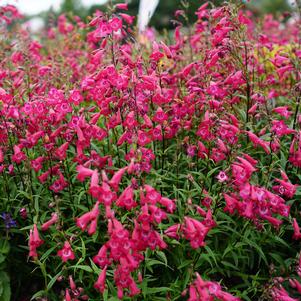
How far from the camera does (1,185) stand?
488 centimetres

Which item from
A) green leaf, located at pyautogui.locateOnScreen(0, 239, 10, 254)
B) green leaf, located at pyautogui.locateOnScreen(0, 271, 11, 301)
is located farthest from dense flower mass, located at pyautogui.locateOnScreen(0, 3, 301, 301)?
green leaf, located at pyautogui.locateOnScreen(0, 271, 11, 301)

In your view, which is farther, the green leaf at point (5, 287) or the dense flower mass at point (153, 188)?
the green leaf at point (5, 287)

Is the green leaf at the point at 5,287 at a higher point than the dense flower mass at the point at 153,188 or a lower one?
lower

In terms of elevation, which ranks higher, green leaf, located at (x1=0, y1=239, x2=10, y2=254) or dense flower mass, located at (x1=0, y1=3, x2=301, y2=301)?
dense flower mass, located at (x1=0, y1=3, x2=301, y2=301)

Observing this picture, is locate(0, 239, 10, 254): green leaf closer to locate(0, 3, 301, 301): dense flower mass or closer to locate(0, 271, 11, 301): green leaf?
locate(0, 3, 301, 301): dense flower mass

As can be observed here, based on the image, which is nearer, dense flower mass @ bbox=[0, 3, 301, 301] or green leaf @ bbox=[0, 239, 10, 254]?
dense flower mass @ bbox=[0, 3, 301, 301]

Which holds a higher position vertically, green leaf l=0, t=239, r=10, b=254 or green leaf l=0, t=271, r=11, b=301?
green leaf l=0, t=239, r=10, b=254

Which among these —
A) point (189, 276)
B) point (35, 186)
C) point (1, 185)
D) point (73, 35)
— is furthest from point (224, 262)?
point (73, 35)

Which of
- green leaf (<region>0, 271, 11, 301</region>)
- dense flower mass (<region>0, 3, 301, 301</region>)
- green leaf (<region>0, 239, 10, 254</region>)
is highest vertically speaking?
dense flower mass (<region>0, 3, 301, 301</region>)

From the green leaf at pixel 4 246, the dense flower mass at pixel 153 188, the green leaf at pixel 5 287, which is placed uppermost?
the dense flower mass at pixel 153 188

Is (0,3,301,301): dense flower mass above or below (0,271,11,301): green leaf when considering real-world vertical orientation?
above

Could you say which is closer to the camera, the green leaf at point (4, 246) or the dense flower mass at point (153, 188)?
the dense flower mass at point (153, 188)

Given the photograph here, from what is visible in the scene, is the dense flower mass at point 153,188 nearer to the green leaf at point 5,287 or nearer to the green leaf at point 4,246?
the green leaf at point 4,246

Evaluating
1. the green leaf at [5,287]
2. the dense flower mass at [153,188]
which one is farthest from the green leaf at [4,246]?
the green leaf at [5,287]
